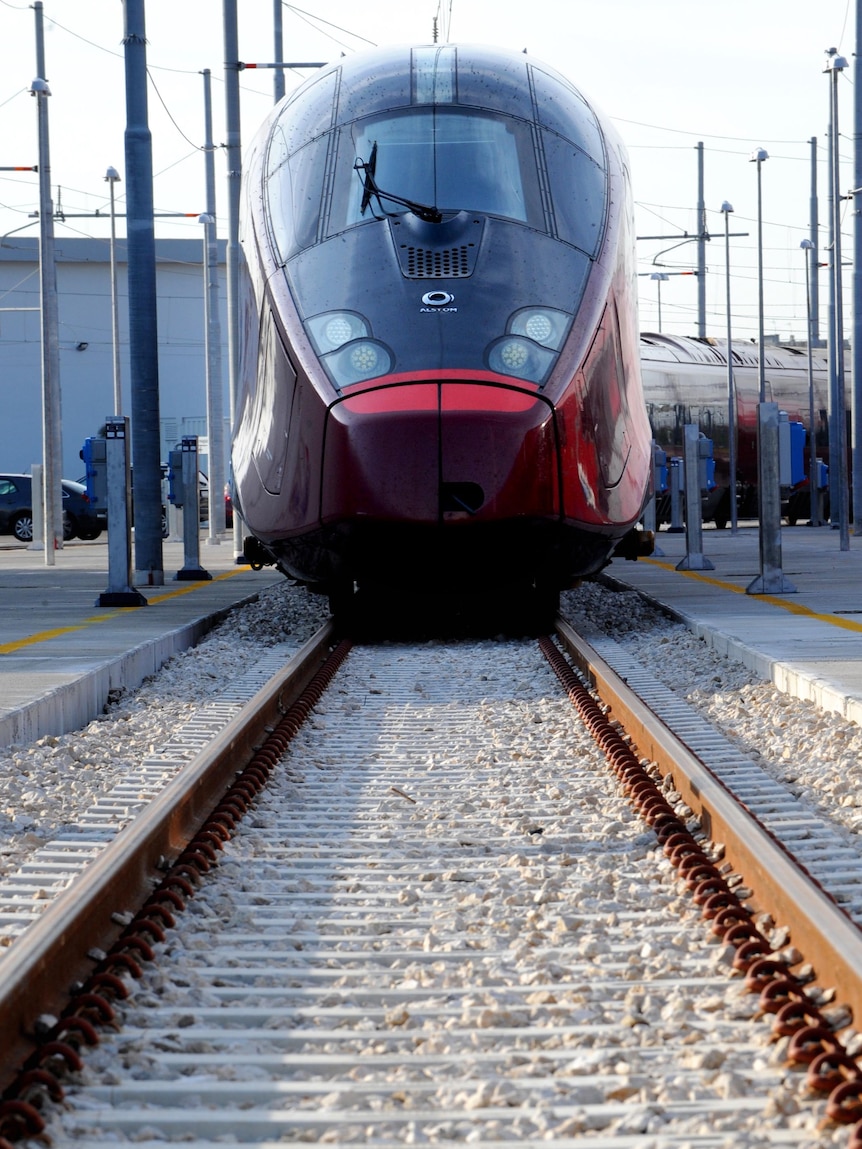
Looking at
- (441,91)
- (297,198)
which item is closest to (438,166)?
(441,91)

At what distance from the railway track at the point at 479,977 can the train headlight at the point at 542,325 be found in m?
3.54

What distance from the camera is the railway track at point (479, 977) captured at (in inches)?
107

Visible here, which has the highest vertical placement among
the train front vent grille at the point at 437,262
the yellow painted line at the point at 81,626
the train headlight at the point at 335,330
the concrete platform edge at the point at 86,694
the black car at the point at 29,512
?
the train front vent grille at the point at 437,262

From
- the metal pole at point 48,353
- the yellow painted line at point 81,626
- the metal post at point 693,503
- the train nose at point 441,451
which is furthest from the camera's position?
the metal pole at point 48,353

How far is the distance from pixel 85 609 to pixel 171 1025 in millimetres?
9777

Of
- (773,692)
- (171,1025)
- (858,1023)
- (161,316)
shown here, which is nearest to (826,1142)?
(858,1023)

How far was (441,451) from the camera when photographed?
8.40 metres

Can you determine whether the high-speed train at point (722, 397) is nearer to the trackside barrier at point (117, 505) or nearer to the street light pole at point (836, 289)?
the street light pole at point (836, 289)

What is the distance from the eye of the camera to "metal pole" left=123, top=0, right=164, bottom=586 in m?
15.6

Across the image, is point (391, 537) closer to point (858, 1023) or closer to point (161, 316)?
point (858, 1023)

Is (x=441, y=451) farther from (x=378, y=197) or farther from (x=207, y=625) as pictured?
(x=207, y=625)

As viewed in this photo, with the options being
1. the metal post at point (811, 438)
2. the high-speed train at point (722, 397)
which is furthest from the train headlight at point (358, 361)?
the high-speed train at point (722, 397)

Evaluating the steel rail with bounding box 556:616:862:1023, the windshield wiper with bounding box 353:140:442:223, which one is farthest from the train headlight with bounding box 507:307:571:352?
the steel rail with bounding box 556:616:862:1023

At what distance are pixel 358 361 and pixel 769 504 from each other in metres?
5.00
